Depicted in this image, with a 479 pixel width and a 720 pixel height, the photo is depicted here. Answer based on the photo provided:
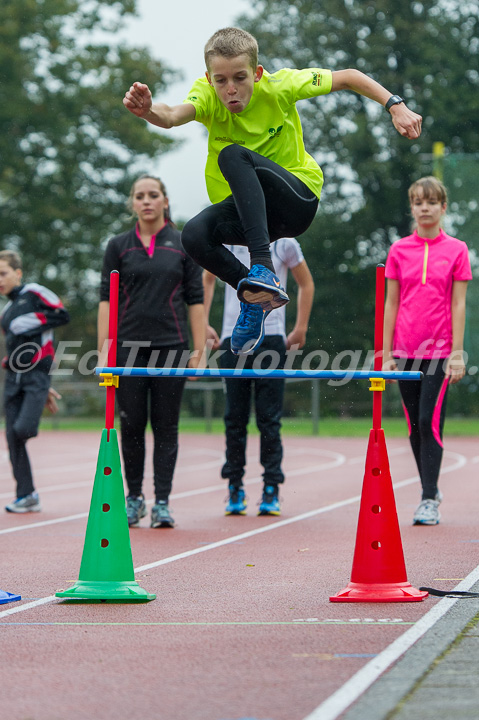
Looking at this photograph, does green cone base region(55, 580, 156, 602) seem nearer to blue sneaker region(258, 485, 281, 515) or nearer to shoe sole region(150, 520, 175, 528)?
shoe sole region(150, 520, 175, 528)

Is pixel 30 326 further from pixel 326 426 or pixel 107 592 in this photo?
pixel 326 426

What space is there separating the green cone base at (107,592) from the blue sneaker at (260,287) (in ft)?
4.68

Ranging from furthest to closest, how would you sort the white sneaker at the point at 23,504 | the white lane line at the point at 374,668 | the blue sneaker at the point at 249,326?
the white sneaker at the point at 23,504 < the blue sneaker at the point at 249,326 < the white lane line at the point at 374,668

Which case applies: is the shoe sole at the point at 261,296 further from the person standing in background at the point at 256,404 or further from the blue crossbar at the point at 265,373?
the person standing in background at the point at 256,404

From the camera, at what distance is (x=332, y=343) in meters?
31.6

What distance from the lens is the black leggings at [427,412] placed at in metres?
7.64

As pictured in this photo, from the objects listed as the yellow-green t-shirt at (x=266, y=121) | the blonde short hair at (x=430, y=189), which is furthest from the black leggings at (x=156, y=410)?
the yellow-green t-shirt at (x=266, y=121)

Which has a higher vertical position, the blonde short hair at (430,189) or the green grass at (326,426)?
the blonde short hair at (430,189)

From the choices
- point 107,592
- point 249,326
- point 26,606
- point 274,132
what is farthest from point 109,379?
point 274,132

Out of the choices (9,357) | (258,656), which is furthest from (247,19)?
(258,656)

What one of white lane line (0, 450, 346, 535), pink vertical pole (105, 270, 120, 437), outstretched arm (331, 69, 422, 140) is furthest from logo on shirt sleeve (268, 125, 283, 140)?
white lane line (0, 450, 346, 535)

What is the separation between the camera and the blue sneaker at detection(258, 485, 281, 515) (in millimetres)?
8672

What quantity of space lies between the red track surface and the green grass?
14872 mm

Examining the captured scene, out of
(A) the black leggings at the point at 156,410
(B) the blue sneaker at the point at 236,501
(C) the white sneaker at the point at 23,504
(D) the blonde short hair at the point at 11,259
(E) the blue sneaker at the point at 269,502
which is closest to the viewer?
(A) the black leggings at the point at 156,410
